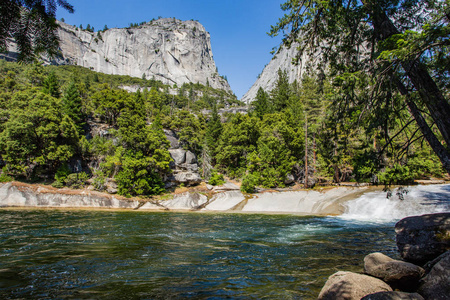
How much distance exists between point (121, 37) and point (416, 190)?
570ft

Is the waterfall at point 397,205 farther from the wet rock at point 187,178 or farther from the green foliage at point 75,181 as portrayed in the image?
the green foliage at point 75,181

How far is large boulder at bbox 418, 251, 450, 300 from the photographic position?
417 centimetres

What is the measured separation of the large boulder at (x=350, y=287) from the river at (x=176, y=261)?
1.91ft

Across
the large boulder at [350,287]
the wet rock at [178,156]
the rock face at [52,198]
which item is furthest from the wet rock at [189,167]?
the large boulder at [350,287]

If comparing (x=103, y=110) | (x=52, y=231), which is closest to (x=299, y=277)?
(x=52, y=231)

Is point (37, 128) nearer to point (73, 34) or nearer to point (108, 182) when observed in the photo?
point (108, 182)

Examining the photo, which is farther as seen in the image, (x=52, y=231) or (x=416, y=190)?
(x=416, y=190)

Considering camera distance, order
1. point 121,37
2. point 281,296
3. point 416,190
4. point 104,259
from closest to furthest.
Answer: point 281,296 < point 104,259 < point 416,190 < point 121,37

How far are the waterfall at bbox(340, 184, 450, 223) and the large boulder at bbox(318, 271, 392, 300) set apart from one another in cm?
1431

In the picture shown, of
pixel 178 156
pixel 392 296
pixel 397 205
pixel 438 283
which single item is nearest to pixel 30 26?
pixel 392 296

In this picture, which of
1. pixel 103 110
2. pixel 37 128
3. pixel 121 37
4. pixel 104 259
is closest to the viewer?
pixel 104 259

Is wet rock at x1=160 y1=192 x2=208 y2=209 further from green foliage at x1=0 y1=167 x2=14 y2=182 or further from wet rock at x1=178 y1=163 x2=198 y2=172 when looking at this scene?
green foliage at x1=0 y1=167 x2=14 y2=182

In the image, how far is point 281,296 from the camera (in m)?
4.96

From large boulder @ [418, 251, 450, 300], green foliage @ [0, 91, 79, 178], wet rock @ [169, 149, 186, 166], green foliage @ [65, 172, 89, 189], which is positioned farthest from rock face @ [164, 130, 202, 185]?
large boulder @ [418, 251, 450, 300]
